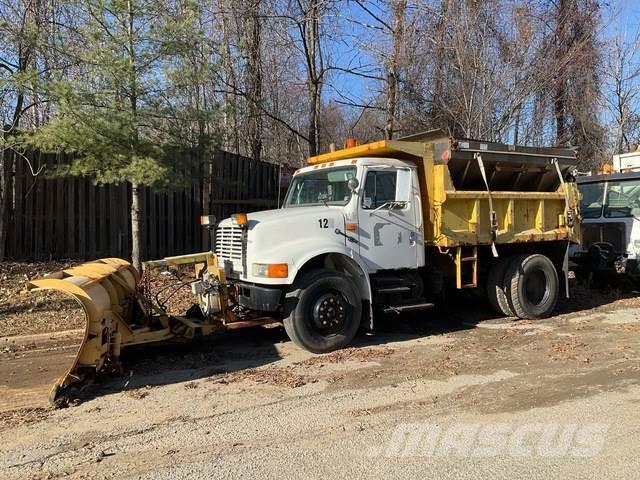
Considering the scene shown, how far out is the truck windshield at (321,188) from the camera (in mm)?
7793

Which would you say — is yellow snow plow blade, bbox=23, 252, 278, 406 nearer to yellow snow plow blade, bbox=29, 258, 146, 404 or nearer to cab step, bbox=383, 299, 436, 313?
yellow snow plow blade, bbox=29, 258, 146, 404

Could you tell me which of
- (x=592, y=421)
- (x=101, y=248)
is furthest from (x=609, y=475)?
(x=101, y=248)

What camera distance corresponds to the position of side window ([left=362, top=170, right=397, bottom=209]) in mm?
7695

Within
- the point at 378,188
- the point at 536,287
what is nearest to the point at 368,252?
the point at 378,188

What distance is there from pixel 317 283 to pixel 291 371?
3.86ft

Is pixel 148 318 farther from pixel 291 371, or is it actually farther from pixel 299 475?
pixel 299 475

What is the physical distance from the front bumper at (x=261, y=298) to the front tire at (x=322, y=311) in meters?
0.13

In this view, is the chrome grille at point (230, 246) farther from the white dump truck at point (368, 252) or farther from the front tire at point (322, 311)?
the front tire at point (322, 311)

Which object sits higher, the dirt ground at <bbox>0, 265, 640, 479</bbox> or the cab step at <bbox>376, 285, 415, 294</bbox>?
the cab step at <bbox>376, 285, 415, 294</bbox>

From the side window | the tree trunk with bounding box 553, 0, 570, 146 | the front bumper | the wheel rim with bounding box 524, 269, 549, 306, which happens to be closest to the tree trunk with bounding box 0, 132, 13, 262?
the front bumper

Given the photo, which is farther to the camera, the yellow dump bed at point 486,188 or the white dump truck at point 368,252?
the yellow dump bed at point 486,188

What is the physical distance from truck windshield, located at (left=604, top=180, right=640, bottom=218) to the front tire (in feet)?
21.8

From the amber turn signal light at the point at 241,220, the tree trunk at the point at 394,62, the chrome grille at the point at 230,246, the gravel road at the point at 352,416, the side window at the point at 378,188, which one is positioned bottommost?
the gravel road at the point at 352,416

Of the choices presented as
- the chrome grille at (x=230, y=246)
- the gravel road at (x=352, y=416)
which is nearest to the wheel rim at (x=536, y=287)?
the gravel road at (x=352, y=416)
